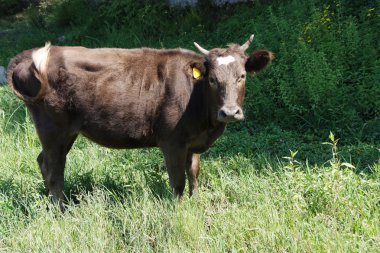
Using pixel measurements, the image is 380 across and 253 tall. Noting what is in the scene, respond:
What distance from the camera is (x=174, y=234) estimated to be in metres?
4.77

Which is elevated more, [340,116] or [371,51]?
[371,51]

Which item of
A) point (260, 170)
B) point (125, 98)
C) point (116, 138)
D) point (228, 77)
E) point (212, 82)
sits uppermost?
point (228, 77)

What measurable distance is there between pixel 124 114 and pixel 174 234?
58.9 inches

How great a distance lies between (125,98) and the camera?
567 centimetres

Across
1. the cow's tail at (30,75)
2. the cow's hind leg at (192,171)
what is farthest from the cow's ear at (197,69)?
the cow's tail at (30,75)

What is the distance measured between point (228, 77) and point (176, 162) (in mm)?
1034

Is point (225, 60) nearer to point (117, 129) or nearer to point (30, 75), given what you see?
point (117, 129)

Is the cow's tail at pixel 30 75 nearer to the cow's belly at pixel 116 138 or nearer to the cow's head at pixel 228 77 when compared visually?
the cow's belly at pixel 116 138

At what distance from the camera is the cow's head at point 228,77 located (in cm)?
515

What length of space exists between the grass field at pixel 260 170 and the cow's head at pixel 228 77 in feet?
2.39

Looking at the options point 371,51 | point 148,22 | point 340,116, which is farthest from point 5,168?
point 148,22

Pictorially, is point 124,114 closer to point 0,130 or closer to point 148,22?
point 0,130

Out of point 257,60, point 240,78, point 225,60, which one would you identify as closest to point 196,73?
point 225,60

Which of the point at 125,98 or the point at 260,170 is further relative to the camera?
the point at 260,170
